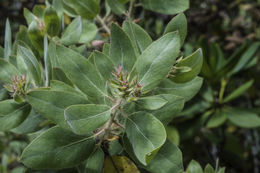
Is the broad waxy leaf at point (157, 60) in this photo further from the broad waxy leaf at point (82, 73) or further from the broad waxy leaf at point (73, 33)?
the broad waxy leaf at point (73, 33)

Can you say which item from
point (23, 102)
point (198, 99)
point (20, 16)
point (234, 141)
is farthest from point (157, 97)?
point (234, 141)

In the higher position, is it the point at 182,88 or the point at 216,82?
the point at 182,88

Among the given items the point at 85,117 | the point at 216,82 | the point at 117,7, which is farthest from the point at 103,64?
the point at 216,82

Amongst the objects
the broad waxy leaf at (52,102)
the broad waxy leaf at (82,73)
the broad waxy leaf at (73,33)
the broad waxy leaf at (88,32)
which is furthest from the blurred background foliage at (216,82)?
the broad waxy leaf at (52,102)

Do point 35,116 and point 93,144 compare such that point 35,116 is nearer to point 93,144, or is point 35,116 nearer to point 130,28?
point 93,144

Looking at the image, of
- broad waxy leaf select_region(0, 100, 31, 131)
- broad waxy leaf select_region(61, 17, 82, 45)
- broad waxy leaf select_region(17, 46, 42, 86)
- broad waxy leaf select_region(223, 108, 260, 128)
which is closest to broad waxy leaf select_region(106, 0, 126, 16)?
broad waxy leaf select_region(61, 17, 82, 45)

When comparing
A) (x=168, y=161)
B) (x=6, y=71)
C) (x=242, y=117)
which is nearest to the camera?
(x=168, y=161)

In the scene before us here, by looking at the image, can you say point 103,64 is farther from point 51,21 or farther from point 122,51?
point 51,21
